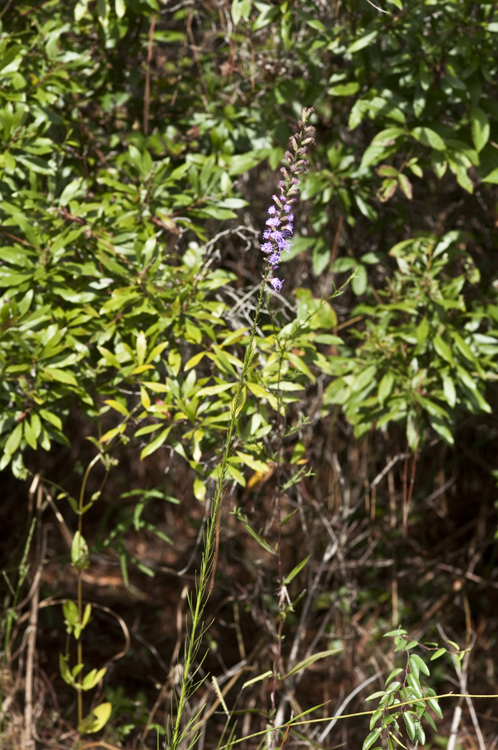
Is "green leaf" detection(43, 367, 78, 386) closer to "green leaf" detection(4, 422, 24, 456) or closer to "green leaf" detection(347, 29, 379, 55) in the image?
"green leaf" detection(4, 422, 24, 456)

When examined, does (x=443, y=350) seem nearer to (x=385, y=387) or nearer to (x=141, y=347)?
(x=385, y=387)

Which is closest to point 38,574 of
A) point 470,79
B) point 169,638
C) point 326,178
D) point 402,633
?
point 169,638

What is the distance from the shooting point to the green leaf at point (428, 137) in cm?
219

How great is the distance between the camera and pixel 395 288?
2.41 meters

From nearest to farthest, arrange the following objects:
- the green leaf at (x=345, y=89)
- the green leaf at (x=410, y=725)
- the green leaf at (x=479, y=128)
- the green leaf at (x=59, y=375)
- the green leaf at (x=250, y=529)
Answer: the green leaf at (x=410, y=725) < the green leaf at (x=250, y=529) < the green leaf at (x=59, y=375) < the green leaf at (x=479, y=128) < the green leaf at (x=345, y=89)

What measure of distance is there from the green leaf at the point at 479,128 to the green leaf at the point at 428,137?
10 centimetres

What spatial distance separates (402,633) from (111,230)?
1398mm

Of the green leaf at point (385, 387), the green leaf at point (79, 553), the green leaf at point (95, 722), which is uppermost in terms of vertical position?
the green leaf at point (385, 387)

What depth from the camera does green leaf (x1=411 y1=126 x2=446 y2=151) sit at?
219 centimetres

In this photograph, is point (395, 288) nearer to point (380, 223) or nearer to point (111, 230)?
point (380, 223)

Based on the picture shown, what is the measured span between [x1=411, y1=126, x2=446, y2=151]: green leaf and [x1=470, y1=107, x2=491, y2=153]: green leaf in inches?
3.8

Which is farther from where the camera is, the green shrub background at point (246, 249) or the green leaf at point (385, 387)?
the green leaf at point (385, 387)

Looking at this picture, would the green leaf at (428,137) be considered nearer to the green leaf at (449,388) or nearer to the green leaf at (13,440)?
the green leaf at (449,388)

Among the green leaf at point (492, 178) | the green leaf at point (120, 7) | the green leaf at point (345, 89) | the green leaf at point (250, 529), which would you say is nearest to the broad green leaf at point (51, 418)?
the green leaf at point (250, 529)
